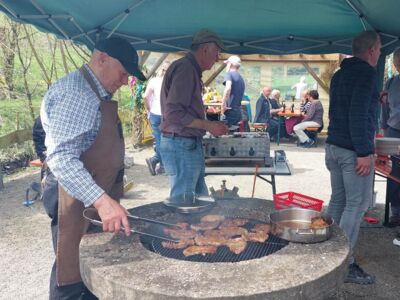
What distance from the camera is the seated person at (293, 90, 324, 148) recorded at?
11125 millimetres

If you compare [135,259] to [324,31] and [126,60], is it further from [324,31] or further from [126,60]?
[324,31]

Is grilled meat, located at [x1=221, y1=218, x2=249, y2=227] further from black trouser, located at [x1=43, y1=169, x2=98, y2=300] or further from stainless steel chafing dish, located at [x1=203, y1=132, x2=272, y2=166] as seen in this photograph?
stainless steel chafing dish, located at [x1=203, y1=132, x2=272, y2=166]

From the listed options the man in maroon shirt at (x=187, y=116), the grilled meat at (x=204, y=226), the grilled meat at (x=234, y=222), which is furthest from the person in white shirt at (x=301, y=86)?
the grilled meat at (x=204, y=226)

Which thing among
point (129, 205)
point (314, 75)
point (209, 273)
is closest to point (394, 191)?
point (129, 205)

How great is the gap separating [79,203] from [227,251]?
84 centimetres

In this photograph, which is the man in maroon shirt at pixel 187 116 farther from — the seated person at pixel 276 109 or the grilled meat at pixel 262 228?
the seated person at pixel 276 109

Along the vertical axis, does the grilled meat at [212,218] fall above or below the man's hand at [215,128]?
below

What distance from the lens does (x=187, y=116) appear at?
3426 mm

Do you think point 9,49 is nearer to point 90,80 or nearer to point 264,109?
point 264,109

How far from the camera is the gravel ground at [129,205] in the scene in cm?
350

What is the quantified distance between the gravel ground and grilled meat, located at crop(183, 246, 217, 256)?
190 cm

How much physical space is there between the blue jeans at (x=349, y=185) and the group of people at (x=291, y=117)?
7.78 m

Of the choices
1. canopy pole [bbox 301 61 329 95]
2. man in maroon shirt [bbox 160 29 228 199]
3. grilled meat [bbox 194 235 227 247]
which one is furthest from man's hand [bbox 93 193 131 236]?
canopy pole [bbox 301 61 329 95]

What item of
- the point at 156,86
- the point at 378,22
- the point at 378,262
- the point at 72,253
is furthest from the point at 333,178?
the point at 156,86
